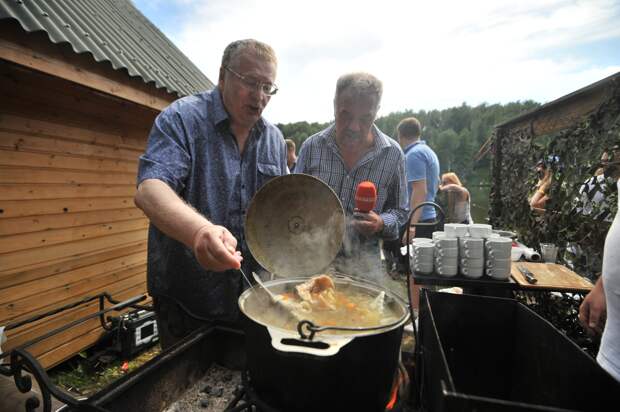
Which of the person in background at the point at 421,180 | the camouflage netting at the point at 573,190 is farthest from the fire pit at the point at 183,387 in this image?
the person in background at the point at 421,180

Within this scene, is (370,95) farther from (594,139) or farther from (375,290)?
(594,139)

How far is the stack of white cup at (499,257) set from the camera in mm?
2947

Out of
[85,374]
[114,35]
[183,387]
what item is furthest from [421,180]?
[85,374]

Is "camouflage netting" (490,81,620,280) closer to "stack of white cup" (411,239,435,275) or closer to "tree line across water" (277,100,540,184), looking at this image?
"stack of white cup" (411,239,435,275)

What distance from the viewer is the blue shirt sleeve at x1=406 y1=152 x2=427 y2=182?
561 cm

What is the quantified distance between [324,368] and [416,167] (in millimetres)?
5018

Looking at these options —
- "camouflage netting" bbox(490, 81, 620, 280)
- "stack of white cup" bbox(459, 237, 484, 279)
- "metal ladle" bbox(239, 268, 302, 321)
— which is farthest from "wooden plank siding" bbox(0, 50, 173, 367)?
"camouflage netting" bbox(490, 81, 620, 280)

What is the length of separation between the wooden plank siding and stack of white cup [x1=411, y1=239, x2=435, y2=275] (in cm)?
400

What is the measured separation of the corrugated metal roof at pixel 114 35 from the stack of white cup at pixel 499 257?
450 centimetres

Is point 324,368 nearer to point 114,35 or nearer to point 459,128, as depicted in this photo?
point 114,35

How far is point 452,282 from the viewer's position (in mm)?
3062

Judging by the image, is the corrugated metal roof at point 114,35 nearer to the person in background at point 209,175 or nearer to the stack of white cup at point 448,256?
the person in background at point 209,175

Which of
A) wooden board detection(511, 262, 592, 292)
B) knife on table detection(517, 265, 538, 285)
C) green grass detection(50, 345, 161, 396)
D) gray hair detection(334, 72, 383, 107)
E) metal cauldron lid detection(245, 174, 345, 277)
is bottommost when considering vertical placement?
green grass detection(50, 345, 161, 396)

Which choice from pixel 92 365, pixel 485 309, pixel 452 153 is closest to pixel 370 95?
pixel 485 309
